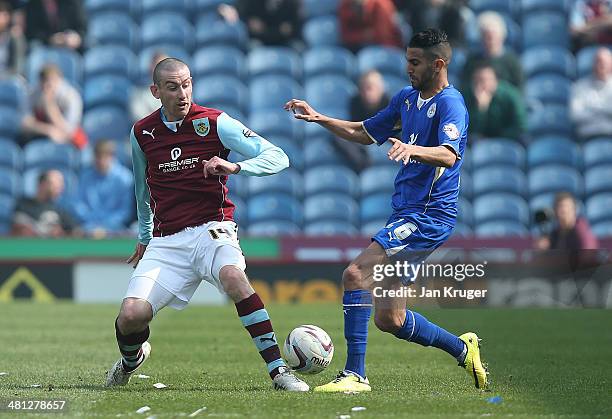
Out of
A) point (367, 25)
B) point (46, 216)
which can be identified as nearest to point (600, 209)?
point (367, 25)

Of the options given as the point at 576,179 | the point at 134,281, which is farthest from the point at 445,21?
the point at 134,281

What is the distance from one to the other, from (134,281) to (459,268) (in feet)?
7.98

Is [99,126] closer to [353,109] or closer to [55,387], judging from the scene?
[353,109]

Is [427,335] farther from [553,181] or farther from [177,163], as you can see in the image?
[553,181]

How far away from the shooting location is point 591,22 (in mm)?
19609

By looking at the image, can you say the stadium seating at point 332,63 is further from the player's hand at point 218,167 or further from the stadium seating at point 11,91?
the player's hand at point 218,167

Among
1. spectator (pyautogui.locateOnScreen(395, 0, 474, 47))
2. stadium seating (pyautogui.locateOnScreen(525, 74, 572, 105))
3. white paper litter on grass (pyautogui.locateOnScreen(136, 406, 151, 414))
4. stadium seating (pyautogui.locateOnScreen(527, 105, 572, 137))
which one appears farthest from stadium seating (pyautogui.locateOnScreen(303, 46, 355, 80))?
white paper litter on grass (pyautogui.locateOnScreen(136, 406, 151, 414))

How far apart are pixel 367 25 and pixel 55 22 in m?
5.13

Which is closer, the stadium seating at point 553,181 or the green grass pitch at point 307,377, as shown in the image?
the green grass pitch at point 307,377

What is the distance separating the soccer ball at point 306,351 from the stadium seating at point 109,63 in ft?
41.6

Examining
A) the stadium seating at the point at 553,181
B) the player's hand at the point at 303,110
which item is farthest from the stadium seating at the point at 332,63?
the player's hand at the point at 303,110

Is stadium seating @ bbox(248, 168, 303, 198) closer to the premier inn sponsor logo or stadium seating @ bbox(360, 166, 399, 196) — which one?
stadium seating @ bbox(360, 166, 399, 196)

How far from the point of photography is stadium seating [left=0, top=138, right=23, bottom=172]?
61.7ft

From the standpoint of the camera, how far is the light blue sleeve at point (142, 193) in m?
7.88
